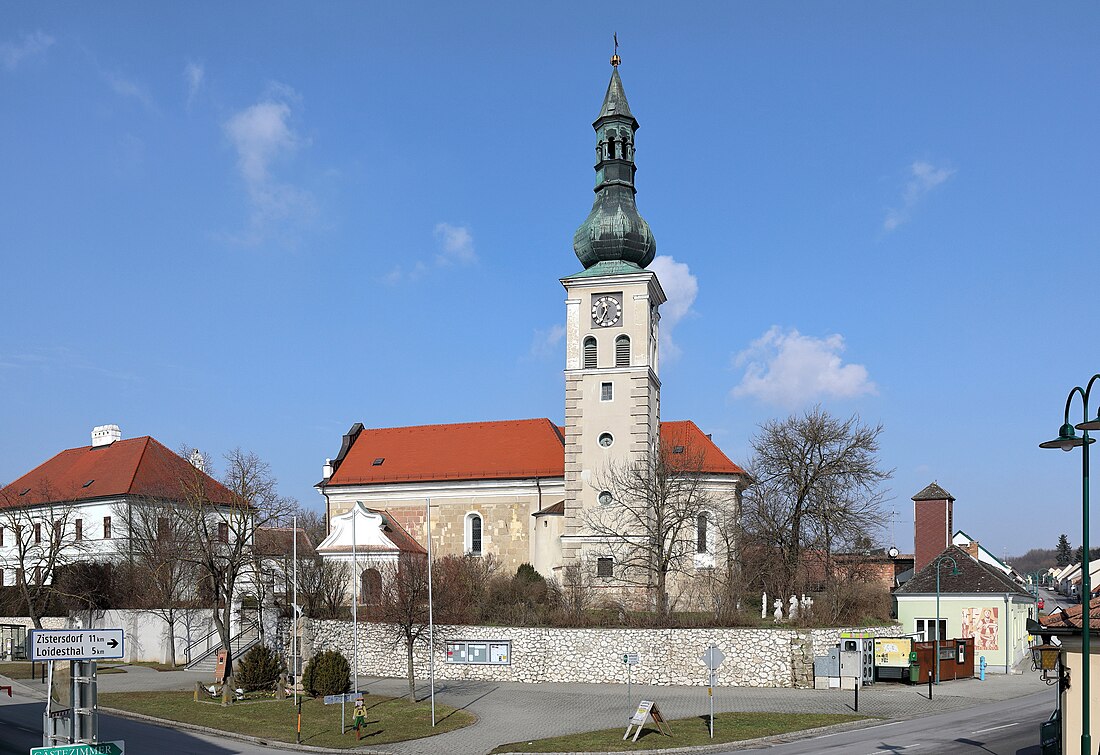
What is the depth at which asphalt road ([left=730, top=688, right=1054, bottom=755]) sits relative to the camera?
23.7m

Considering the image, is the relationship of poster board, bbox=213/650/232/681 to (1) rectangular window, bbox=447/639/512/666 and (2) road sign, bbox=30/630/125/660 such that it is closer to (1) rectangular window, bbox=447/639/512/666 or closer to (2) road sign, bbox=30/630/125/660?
(1) rectangular window, bbox=447/639/512/666

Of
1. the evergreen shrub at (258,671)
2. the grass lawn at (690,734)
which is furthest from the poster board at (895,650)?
the evergreen shrub at (258,671)

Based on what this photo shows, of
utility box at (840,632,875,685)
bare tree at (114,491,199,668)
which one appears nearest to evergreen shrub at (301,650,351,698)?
bare tree at (114,491,199,668)

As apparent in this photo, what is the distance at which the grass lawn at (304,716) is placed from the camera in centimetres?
2875

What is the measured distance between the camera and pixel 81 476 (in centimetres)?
6994

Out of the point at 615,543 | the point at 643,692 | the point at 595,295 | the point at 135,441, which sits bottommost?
the point at 643,692

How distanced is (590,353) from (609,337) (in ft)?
4.47

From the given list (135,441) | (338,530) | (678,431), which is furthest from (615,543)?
(135,441)

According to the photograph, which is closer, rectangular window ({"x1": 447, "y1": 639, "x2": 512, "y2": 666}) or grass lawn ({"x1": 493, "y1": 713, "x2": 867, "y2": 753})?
grass lawn ({"x1": 493, "y1": 713, "x2": 867, "y2": 753})

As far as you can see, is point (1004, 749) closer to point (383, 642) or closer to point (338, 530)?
point (383, 642)

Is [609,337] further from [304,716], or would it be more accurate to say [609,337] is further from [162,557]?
[162,557]

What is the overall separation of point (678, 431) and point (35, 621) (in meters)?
35.6

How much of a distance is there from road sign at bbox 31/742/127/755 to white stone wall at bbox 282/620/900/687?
29.9 meters

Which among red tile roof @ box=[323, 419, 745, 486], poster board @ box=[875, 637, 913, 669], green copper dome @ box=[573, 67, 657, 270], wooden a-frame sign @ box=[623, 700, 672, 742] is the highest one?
Result: green copper dome @ box=[573, 67, 657, 270]
